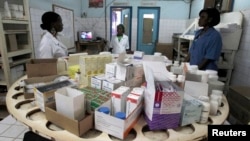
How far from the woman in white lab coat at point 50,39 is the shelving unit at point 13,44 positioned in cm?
52

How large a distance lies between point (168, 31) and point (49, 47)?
431 cm

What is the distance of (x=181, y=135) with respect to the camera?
79cm

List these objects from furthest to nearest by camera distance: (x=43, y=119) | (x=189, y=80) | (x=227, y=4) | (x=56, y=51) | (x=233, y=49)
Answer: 1. (x=227, y=4)
2. (x=233, y=49)
3. (x=56, y=51)
4. (x=189, y=80)
5. (x=43, y=119)

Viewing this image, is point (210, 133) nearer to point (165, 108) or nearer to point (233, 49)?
point (165, 108)

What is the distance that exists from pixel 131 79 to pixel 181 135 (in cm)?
48

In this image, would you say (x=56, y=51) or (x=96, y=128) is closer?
(x=96, y=128)

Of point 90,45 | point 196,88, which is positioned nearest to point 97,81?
point 196,88

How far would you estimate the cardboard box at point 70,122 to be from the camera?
736 millimetres

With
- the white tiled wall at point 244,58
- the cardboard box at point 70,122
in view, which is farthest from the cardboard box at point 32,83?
the white tiled wall at point 244,58

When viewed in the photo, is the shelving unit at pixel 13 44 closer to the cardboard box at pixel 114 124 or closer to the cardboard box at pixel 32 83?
the cardboard box at pixel 32 83

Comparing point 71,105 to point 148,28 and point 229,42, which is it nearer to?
point 229,42

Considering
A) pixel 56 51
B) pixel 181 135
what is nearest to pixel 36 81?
pixel 56 51

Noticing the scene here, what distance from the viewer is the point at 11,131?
5.32 ft

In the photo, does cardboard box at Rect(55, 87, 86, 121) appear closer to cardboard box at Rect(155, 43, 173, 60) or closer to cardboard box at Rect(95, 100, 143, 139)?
cardboard box at Rect(95, 100, 143, 139)
